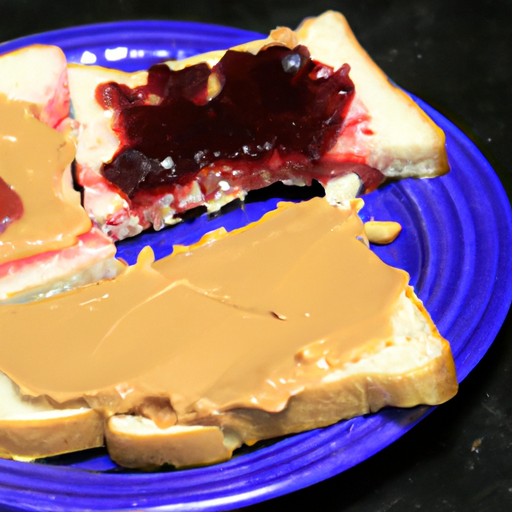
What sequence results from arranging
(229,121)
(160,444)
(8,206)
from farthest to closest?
1. (229,121)
2. (8,206)
3. (160,444)

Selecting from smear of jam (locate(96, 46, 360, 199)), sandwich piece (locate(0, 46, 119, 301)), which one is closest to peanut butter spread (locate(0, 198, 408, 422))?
sandwich piece (locate(0, 46, 119, 301))

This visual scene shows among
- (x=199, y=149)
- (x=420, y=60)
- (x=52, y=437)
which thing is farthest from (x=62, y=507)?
(x=420, y=60)

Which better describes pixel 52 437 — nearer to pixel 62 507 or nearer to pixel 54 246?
pixel 62 507

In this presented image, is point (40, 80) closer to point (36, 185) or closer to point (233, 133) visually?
point (36, 185)

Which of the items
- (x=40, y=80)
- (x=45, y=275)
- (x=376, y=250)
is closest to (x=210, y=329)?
(x=45, y=275)

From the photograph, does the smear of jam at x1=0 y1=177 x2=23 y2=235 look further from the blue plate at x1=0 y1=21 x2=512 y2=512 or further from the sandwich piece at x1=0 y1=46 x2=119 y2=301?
the blue plate at x1=0 y1=21 x2=512 y2=512

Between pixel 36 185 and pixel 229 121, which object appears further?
pixel 229 121

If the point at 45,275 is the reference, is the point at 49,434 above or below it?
below
